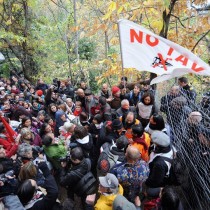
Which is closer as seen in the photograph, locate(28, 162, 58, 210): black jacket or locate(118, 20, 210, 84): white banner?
locate(28, 162, 58, 210): black jacket

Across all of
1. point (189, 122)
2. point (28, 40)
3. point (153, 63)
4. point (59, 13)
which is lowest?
point (189, 122)

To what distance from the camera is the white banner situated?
13.4 feet

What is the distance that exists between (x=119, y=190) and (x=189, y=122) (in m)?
1.77

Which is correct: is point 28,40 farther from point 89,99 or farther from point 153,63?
point 153,63

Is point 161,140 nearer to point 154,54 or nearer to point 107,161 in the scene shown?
point 107,161

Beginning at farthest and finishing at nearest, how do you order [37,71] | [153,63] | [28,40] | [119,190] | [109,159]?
[37,71] → [28,40] → [153,63] → [109,159] → [119,190]

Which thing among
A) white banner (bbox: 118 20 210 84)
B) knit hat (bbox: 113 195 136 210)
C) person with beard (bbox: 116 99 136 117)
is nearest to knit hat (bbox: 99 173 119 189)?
knit hat (bbox: 113 195 136 210)

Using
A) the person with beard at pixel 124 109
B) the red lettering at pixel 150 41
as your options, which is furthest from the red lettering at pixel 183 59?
the person with beard at pixel 124 109

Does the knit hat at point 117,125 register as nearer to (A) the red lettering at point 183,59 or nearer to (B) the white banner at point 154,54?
(B) the white banner at point 154,54

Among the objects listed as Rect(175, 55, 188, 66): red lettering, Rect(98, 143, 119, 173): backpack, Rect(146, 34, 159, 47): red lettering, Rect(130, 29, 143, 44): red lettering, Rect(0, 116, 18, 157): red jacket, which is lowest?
Rect(98, 143, 119, 173): backpack

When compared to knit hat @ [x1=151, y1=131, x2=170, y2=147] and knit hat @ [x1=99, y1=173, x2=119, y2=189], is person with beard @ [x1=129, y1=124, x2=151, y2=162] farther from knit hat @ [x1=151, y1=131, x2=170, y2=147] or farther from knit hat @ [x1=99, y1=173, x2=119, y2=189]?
knit hat @ [x1=99, y1=173, x2=119, y2=189]

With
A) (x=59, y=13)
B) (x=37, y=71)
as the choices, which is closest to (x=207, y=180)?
(x=37, y=71)

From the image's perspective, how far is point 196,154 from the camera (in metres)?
3.76

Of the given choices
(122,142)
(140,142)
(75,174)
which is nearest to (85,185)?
(75,174)
